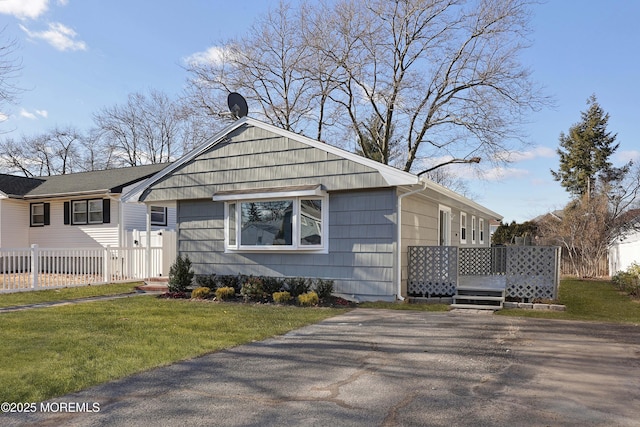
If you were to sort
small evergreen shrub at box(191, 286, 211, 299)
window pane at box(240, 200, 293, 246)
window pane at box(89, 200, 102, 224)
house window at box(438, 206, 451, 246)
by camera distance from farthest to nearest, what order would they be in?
window pane at box(89, 200, 102, 224)
house window at box(438, 206, 451, 246)
small evergreen shrub at box(191, 286, 211, 299)
window pane at box(240, 200, 293, 246)

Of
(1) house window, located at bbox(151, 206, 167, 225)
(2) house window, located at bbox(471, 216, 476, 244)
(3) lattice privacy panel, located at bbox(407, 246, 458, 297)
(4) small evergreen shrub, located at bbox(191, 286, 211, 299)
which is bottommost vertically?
(4) small evergreen shrub, located at bbox(191, 286, 211, 299)

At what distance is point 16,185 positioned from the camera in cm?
2064

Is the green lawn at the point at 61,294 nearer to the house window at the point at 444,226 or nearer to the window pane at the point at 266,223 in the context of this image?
the window pane at the point at 266,223

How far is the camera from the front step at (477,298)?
31.4 feet

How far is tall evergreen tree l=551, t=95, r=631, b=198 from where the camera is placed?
37.7 m

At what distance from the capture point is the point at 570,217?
21.2m

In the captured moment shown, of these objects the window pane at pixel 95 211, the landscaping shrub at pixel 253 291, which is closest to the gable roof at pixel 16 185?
the window pane at pixel 95 211

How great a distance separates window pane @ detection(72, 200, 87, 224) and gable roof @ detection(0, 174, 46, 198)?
112 inches

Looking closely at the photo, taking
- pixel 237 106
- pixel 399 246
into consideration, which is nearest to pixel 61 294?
pixel 237 106

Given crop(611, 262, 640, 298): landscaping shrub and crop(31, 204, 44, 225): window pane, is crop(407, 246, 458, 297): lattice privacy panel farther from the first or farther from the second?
crop(31, 204, 44, 225): window pane

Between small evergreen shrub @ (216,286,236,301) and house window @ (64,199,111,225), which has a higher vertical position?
house window @ (64,199,111,225)

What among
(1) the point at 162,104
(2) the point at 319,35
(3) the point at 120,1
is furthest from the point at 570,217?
(1) the point at 162,104

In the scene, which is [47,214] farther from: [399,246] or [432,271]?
[432,271]

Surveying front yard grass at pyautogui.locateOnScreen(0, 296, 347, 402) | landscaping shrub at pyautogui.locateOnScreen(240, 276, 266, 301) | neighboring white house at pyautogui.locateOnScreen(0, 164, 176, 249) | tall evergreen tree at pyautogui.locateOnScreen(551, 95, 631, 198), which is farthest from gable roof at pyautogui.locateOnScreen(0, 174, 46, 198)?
tall evergreen tree at pyautogui.locateOnScreen(551, 95, 631, 198)
